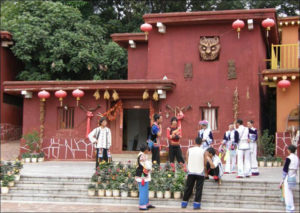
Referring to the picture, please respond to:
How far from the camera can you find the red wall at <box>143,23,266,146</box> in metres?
16.7

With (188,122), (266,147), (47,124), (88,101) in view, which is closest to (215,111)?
(188,122)

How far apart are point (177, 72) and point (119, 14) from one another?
502 inches

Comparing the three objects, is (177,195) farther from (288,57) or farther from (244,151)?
(288,57)

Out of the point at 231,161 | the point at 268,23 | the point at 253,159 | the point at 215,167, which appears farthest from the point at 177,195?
the point at 268,23

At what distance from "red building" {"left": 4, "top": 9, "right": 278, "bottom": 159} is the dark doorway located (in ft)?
6.08

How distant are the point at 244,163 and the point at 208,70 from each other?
5930 millimetres

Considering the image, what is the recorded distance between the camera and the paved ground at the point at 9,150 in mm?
18812

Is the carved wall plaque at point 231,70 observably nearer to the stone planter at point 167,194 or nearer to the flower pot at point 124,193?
the stone planter at point 167,194

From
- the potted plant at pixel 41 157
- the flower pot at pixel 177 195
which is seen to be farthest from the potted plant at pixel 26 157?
the flower pot at pixel 177 195

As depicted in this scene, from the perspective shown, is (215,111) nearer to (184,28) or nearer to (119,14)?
(184,28)

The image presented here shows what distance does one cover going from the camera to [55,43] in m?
22.3

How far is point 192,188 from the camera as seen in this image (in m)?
10.1

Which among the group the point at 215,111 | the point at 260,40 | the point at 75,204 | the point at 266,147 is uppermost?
the point at 260,40

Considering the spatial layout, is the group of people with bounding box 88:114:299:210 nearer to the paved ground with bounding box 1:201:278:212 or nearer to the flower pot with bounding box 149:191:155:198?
the paved ground with bounding box 1:201:278:212
